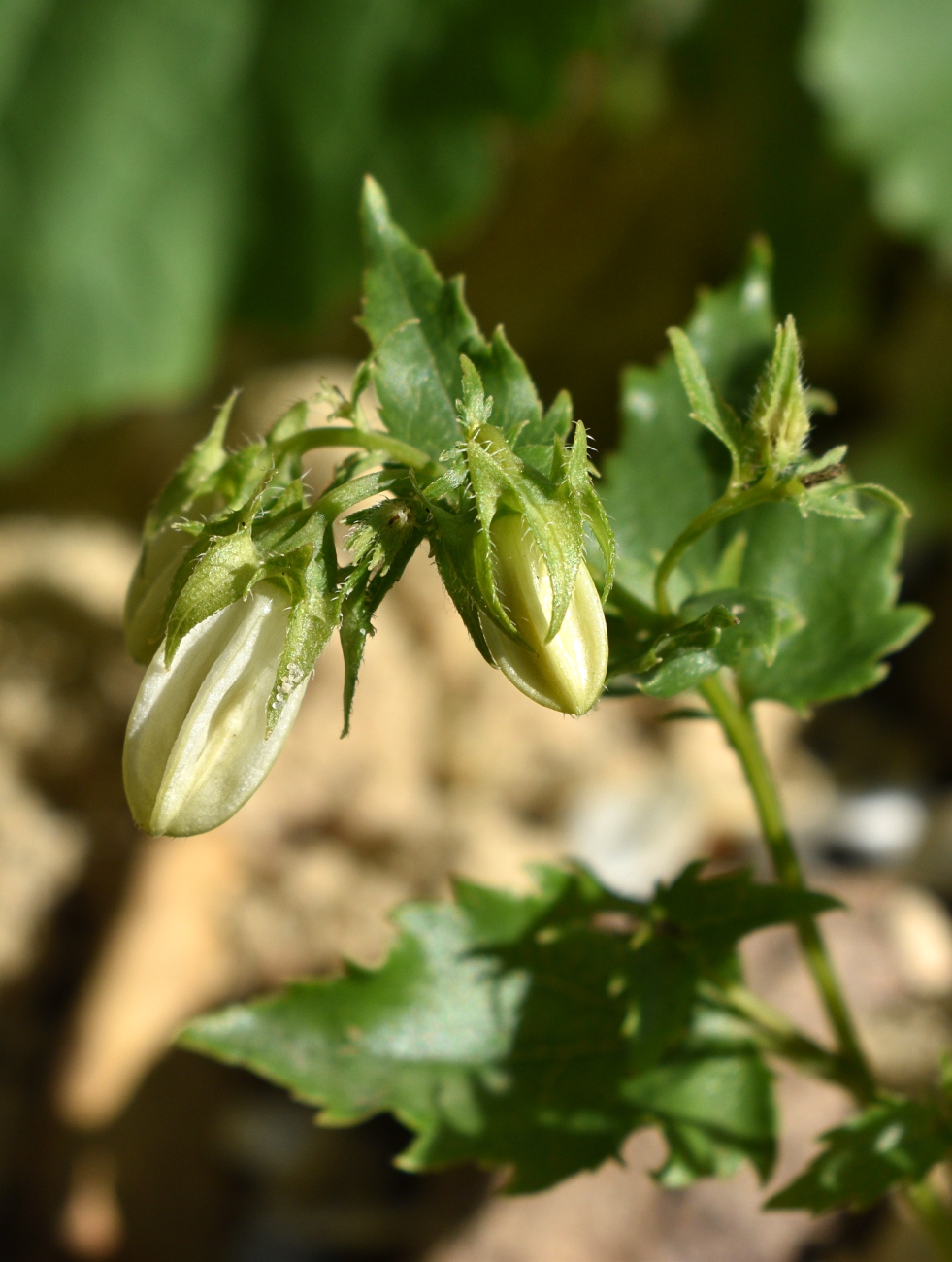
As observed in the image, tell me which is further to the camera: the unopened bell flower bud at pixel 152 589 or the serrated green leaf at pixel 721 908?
the serrated green leaf at pixel 721 908

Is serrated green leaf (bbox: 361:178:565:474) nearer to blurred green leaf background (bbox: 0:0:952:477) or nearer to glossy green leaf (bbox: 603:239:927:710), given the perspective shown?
glossy green leaf (bbox: 603:239:927:710)

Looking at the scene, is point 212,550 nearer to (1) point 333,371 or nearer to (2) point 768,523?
(2) point 768,523

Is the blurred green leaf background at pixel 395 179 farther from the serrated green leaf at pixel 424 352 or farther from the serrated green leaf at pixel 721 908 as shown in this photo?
the serrated green leaf at pixel 424 352

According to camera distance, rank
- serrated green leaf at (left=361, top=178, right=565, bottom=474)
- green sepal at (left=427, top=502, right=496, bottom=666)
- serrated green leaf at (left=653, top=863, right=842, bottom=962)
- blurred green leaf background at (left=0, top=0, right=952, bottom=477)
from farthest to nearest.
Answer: blurred green leaf background at (left=0, top=0, right=952, bottom=477), serrated green leaf at (left=653, top=863, right=842, bottom=962), serrated green leaf at (left=361, top=178, right=565, bottom=474), green sepal at (left=427, top=502, right=496, bottom=666)

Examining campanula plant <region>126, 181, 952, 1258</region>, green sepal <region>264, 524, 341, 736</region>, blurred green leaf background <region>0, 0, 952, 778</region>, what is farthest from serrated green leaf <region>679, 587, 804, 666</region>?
blurred green leaf background <region>0, 0, 952, 778</region>

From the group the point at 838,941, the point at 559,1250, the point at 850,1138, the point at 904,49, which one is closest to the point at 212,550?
the point at 850,1138

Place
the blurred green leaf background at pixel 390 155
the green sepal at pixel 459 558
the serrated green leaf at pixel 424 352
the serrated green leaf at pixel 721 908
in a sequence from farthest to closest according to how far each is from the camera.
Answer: the blurred green leaf background at pixel 390 155 < the serrated green leaf at pixel 721 908 < the serrated green leaf at pixel 424 352 < the green sepal at pixel 459 558

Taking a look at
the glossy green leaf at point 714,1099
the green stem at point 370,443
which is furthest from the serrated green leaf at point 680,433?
the glossy green leaf at point 714,1099
